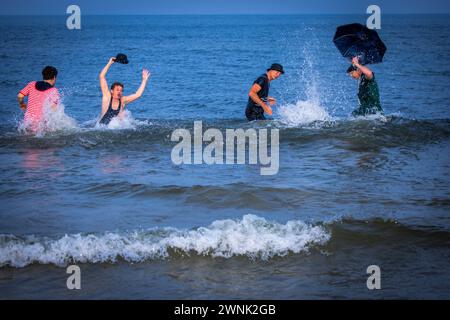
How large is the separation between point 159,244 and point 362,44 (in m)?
7.19

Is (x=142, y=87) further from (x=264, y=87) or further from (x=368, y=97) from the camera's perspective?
(x=368, y=97)

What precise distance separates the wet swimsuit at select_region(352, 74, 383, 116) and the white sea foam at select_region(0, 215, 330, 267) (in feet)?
18.7

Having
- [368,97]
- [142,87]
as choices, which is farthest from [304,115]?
[142,87]

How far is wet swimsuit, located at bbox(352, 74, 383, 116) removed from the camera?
11.4 metres

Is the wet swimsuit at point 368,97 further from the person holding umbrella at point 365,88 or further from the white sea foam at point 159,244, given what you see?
the white sea foam at point 159,244

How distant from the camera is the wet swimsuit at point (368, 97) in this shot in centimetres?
1139

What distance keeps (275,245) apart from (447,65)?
26.9 meters

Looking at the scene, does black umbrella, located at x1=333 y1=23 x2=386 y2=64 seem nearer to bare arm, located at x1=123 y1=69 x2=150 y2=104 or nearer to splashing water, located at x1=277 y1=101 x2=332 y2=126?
splashing water, located at x1=277 y1=101 x2=332 y2=126

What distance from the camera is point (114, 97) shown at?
37.9ft

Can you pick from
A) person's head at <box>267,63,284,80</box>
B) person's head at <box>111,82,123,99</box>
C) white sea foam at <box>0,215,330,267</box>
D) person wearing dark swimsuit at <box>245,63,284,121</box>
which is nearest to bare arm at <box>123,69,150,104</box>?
person's head at <box>111,82,123,99</box>

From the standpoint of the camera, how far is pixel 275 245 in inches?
240

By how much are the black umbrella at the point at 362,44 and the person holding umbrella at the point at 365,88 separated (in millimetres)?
321
